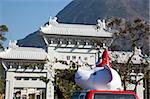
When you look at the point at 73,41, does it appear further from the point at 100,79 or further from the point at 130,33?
the point at 100,79

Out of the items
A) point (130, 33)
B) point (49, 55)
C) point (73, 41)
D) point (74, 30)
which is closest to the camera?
point (130, 33)

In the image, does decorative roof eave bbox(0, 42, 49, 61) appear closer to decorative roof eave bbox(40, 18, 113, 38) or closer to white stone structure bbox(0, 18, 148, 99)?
white stone structure bbox(0, 18, 148, 99)

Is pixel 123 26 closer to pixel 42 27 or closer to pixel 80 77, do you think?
pixel 80 77

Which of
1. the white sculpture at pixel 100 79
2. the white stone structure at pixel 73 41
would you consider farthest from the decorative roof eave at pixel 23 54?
the white sculpture at pixel 100 79

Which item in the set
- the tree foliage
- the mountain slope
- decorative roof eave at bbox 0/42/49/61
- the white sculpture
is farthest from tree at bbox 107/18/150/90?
Answer: the mountain slope

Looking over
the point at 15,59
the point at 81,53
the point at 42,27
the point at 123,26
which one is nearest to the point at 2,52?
the point at 15,59

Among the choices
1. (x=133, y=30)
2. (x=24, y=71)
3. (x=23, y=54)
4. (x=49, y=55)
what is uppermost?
(x=133, y=30)

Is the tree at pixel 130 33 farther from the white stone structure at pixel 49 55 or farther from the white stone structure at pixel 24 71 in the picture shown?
the white stone structure at pixel 24 71

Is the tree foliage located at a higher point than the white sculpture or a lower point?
higher

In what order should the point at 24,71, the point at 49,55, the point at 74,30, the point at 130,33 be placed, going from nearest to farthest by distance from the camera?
the point at 130,33 → the point at 49,55 → the point at 74,30 → the point at 24,71

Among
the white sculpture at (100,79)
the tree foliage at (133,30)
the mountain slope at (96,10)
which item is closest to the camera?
the white sculpture at (100,79)

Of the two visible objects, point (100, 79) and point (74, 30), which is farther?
point (74, 30)

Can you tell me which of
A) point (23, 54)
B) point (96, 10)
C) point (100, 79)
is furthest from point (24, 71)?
point (96, 10)

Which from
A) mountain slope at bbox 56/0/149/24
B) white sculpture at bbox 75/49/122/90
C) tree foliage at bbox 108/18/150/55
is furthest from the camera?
mountain slope at bbox 56/0/149/24
